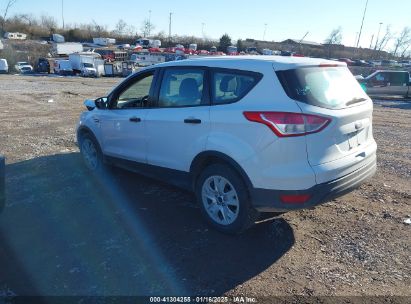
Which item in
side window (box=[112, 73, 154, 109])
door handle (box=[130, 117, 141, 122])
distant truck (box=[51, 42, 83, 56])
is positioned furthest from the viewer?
distant truck (box=[51, 42, 83, 56])

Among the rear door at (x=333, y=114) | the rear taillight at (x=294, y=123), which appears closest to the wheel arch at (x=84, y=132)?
the rear taillight at (x=294, y=123)

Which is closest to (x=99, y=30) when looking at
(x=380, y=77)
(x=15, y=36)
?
(x=15, y=36)

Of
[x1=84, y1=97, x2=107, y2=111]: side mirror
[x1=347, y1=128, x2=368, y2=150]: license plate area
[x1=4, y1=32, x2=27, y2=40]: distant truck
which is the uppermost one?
[x1=347, y1=128, x2=368, y2=150]: license plate area

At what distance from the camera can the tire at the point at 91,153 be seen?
600cm

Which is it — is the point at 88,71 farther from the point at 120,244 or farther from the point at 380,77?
the point at 120,244

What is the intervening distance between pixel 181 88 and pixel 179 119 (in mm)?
431

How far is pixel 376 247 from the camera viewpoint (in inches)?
152

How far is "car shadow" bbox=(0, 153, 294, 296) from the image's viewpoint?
3248 millimetres

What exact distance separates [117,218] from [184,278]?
5.01ft

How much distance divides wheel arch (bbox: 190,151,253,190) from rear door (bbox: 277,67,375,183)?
2.17 ft

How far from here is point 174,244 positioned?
390 cm

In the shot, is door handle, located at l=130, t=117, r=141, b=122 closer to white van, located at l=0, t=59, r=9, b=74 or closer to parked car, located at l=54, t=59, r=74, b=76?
parked car, located at l=54, t=59, r=74, b=76

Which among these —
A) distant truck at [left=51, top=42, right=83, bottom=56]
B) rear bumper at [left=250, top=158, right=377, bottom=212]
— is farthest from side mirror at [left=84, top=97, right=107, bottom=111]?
distant truck at [left=51, top=42, right=83, bottom=56]

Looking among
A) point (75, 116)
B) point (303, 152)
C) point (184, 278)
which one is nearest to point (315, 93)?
point (303, 152)
